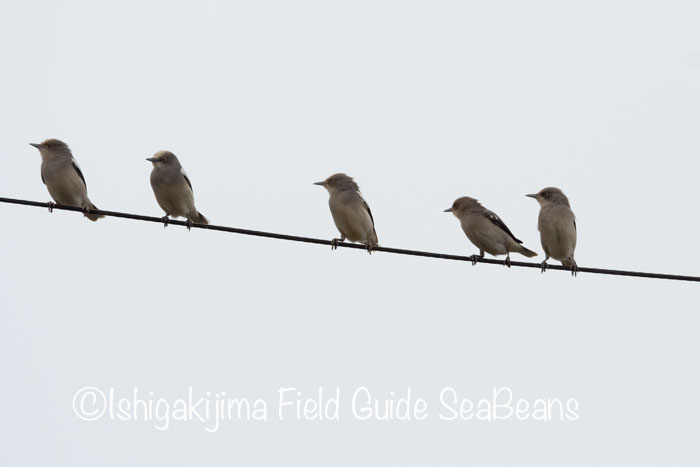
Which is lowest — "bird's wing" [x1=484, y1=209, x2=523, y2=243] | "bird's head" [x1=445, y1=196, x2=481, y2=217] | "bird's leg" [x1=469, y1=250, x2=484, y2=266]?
"bird's leg" [x1=469, y1=250, x2=484, y2=266]

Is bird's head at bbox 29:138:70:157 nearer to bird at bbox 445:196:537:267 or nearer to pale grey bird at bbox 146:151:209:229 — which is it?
pale grey bird at bbox 146:151:209:229

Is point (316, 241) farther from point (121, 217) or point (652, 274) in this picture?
point (652, 274)

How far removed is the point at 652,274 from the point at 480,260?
222 cm

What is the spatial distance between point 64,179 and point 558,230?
690 centimetres

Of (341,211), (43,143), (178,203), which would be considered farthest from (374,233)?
(43,143)

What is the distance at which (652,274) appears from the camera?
32.9ft

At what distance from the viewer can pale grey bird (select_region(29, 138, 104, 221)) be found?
1445 cm

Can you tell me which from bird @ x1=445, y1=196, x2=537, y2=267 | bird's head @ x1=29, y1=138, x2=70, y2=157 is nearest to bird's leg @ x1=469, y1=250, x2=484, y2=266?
bird @ x1=445, y1=196, x2=537, y2=267

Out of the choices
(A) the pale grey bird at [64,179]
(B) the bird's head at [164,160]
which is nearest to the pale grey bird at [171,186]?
(B) the bird's head at [164,160]

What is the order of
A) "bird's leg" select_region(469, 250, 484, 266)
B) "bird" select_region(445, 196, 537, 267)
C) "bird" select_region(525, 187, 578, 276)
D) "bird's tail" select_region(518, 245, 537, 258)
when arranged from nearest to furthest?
"bird's leg" select_region(469, 250, 484, 266) < "bird" select_region(525, 187, 578, 276) < "bird" select_region(445, 196, 537, 267) < "bird's tail" select_region(518, 245, 537, 258)

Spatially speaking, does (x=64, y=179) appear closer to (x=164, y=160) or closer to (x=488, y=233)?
(x=164, y=160)

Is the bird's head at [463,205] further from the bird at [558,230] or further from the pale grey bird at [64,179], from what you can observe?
the pale grey bird at [64,179]

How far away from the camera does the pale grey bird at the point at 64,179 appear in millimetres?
14445

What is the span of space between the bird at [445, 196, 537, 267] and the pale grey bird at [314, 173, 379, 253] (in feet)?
4.48
